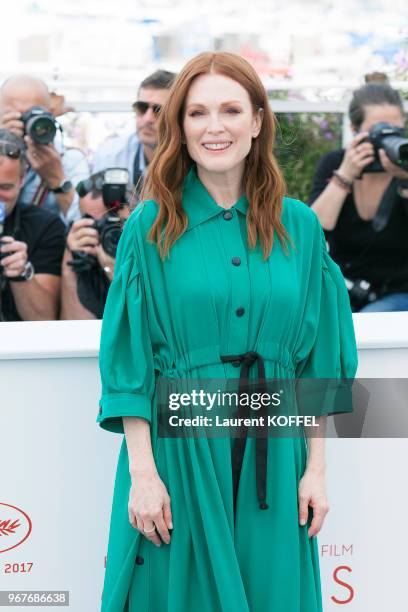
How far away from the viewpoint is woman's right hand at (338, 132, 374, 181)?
349 cm

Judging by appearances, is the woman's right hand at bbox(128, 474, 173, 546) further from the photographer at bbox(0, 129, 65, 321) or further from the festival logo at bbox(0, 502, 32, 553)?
the photographer at bbox(0, 129, 65, 321)

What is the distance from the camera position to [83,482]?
200cm

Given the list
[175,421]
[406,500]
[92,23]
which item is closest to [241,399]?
[175,421]

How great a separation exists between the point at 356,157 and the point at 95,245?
1.09 meters

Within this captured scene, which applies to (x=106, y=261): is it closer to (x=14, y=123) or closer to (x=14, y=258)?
(x=14, y=258)

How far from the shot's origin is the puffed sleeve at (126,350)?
1.61 meters

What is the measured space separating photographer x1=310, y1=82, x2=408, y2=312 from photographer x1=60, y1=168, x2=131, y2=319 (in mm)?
824

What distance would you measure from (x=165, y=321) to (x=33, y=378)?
18.4 inches

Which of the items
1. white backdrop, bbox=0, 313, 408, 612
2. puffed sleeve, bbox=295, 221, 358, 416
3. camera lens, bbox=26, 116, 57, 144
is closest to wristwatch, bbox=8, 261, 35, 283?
camera lens, bbox=26, 116, 57, 144

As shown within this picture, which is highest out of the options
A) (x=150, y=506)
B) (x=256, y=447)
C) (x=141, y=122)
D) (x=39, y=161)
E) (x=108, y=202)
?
(x=141, y=122)

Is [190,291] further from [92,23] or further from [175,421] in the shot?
[92,23]

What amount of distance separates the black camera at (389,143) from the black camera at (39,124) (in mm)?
1184

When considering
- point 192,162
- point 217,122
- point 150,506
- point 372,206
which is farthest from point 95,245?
point 150,506

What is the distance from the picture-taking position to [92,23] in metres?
4.31
